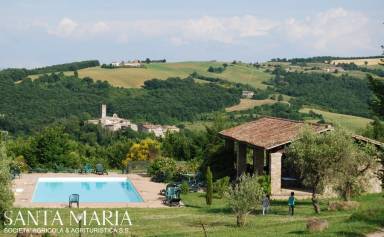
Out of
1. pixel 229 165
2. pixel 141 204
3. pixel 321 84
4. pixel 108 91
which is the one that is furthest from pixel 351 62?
pixel 141 204

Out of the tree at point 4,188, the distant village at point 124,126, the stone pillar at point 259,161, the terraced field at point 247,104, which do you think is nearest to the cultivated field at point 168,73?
the terraced field at point 247,104

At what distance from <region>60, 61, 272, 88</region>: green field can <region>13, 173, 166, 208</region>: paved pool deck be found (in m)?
73.2

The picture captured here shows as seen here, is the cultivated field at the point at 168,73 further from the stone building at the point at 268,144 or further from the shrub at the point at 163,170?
the stone building at the point at 268,144

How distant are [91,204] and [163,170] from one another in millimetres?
9844

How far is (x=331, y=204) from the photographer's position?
23328mm

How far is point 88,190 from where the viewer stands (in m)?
34.3

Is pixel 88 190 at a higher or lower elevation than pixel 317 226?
lower

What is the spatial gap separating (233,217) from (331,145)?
4.24 m

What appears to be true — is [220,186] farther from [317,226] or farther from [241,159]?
[317,226]

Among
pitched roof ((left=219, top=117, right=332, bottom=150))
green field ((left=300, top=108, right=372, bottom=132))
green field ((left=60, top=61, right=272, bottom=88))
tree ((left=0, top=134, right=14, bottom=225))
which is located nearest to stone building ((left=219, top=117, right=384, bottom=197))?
pitched roof ((left=219, top=117, right=332, bottom=150))

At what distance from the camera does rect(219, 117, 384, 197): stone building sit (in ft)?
94.6

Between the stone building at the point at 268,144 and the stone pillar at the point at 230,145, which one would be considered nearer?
the stone building at the point at 268,144

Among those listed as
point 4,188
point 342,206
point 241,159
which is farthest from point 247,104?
point 4,188

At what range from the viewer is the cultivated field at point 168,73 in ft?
374
